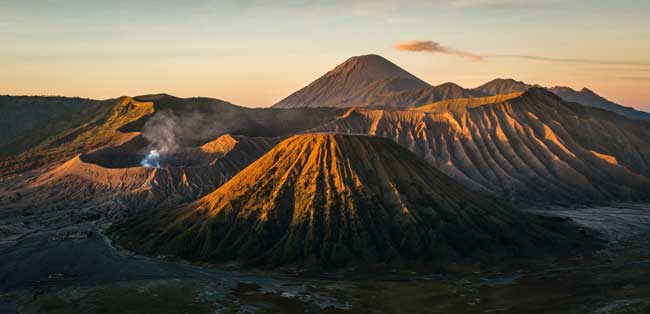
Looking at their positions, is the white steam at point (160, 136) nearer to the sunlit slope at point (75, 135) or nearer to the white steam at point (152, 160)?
the white steam at point (152, 160)

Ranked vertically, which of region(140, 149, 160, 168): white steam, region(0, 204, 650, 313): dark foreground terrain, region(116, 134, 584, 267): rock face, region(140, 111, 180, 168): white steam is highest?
region(140, 111, 180, 168): white steam

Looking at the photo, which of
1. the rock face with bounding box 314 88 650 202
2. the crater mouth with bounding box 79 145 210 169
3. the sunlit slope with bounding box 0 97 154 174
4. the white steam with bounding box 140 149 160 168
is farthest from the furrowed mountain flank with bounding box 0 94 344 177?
the rock face with bounding box 314 88 650 202

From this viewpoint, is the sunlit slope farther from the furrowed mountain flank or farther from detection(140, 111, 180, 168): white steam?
detection(140, 111, 180, 168): white steam

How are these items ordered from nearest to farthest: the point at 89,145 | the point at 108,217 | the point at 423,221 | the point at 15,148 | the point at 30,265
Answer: the point at 30,265 → the point at 423,221 → the point at 108,217 → the point at 89,145 → the point at 15,148

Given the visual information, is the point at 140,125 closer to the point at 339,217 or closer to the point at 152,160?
the point at 152,160

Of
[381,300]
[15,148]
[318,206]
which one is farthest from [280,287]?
[15,148]

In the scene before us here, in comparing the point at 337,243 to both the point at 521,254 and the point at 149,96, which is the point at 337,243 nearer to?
the point at 521,254
